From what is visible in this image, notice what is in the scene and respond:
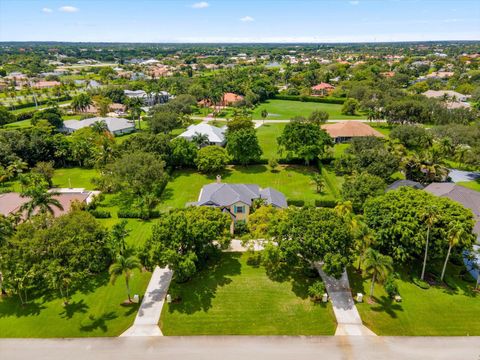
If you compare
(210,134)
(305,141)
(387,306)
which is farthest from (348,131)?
(387,306)

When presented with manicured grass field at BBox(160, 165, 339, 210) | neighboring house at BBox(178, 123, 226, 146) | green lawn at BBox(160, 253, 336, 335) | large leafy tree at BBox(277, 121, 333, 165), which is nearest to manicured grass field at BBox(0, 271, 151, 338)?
green lawn at BBox(160, 253, 336, 335)

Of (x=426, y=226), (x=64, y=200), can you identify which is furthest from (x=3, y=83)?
(x=426, y=226)

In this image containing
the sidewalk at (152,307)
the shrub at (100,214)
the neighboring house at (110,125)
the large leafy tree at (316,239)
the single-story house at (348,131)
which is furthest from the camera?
the neighboring house at (110,125)

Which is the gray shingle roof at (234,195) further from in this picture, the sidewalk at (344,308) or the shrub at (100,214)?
the shrub at (100,214)

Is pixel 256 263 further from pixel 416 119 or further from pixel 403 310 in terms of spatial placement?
pixel 416 119

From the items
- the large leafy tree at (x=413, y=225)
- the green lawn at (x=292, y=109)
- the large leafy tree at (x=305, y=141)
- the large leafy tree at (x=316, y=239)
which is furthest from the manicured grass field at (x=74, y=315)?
the green lawn at (x=292, y=109)

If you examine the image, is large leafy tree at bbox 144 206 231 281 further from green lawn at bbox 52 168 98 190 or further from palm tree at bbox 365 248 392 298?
green lawn at bbox 52 168 98 190
